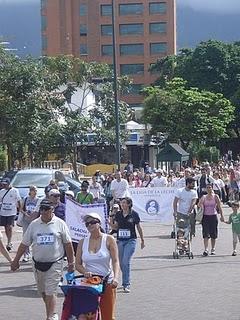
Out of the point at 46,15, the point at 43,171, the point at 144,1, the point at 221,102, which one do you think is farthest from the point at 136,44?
the point at 43,171

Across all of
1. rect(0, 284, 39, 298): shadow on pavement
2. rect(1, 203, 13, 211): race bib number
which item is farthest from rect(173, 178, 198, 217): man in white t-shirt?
rect(0, 284, 39, 298): shadow on pavement

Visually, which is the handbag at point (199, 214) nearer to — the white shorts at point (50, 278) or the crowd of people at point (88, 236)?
the crowd of people at point (88, 236)

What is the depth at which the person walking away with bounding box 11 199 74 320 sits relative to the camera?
426 inches

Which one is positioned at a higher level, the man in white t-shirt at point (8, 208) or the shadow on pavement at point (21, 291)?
the man in white t-shirt at point (8, 208)

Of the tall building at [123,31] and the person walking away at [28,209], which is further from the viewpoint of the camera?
the tall building at [123,31]

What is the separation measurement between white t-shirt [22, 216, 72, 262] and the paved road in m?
1.34

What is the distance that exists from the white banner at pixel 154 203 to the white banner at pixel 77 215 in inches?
373

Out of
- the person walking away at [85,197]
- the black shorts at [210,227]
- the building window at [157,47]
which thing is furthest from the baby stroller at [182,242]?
the building window at [157,47]

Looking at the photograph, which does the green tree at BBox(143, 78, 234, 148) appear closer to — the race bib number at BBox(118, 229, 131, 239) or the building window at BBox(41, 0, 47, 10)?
the race bib number at BBox(118, 229, 131, 239)

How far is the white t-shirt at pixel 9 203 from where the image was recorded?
20.4 meters

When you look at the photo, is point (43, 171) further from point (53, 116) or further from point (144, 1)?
point (144, 1)

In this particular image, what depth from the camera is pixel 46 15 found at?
115 m

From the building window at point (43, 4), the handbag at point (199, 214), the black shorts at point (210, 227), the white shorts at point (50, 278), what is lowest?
the black shorts at point (210, 227)

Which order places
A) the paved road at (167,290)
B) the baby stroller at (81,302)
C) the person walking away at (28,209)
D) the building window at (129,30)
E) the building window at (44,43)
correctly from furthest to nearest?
the building window at (44,43)
the building window at (129,30)
the person walking away at (28,209)
the paved road at (167,290)
the baby stroller at (81,302)
